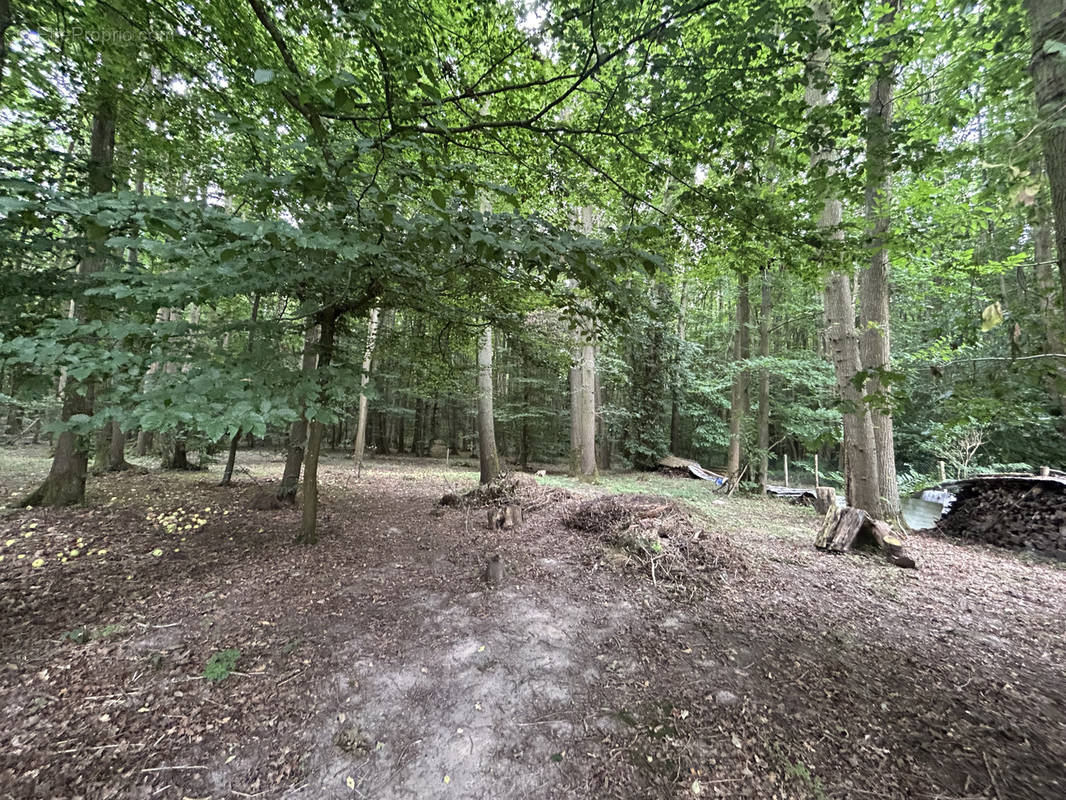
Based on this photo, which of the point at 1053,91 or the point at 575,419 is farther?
the point at 575,419

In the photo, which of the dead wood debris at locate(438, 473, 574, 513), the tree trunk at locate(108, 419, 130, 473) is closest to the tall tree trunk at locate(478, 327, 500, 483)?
the dead wood debris at locate(438, 473, 574, 513)

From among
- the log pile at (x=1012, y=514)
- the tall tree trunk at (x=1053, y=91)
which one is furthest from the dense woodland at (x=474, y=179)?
the log pile at (x=1012, y=514)

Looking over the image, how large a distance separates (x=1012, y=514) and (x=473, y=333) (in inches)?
343

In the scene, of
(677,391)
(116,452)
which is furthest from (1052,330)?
(677,391)

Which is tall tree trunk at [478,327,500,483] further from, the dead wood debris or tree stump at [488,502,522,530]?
tree stump at [488,502,522,530]

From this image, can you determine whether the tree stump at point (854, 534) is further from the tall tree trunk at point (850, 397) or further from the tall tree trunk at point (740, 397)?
the tall tree trunk at point (740, 397)

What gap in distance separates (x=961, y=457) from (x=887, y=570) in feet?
37.6

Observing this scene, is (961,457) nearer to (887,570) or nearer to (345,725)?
(887,570)

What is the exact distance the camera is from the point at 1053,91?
1854 mm

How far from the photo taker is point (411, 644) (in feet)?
10.2

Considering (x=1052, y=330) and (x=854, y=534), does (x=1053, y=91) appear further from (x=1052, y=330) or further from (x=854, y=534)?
(x=854, y=534)

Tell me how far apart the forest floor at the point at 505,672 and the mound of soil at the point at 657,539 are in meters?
0.07

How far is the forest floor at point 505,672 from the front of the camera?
1998 millimetres

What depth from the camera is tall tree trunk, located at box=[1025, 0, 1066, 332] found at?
5.83 ft
